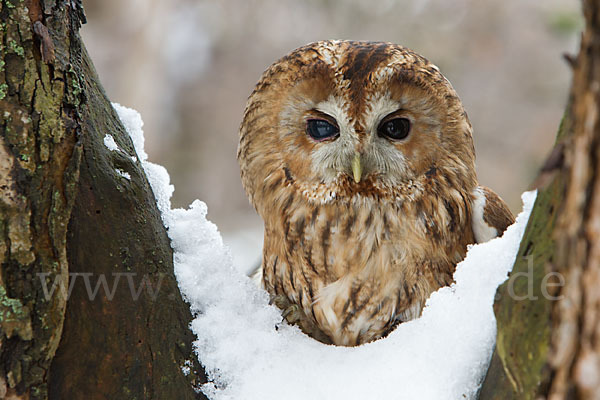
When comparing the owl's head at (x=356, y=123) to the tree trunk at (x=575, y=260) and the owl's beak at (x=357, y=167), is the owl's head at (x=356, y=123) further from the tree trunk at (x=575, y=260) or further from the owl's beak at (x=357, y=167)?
the tree trunk at (x=575, y=260)

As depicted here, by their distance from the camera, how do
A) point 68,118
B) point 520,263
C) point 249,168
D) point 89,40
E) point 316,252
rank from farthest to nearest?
point 89,40 < point 249,168 < point 316,252 < point 68,118 < point 520,263

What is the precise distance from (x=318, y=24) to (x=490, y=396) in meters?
7.09

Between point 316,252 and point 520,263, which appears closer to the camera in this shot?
point 520,263

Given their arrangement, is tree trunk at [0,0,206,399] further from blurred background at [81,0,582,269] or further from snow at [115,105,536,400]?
blurred background at [81,0,582,269]

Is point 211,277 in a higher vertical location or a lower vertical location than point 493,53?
lower

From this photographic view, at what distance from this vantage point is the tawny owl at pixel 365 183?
1259 millimetres

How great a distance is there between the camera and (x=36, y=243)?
794 millimetres

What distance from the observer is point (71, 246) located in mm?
869

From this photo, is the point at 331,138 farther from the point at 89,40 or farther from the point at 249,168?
the point at 89,40

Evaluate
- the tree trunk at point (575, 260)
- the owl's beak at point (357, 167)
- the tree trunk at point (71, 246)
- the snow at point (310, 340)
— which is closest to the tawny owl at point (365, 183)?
the owl's beak at point (357, 167)

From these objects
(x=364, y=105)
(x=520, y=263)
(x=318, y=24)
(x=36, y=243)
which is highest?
(x=318, y=24)

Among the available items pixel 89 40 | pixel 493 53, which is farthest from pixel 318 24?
pixel 89 40

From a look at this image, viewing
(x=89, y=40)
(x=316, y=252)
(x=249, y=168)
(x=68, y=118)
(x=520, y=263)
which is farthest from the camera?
Result: (x=89, y=40)

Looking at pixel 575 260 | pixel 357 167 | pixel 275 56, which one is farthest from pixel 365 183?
pixel 275 56
